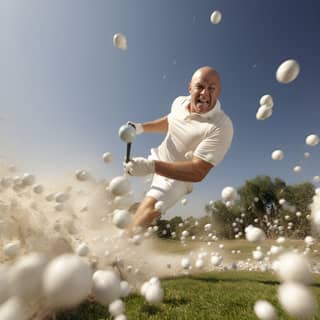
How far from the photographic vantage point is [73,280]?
45.5 inches

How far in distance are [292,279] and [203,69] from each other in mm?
3881

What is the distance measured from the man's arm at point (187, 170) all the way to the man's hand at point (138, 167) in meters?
0.33

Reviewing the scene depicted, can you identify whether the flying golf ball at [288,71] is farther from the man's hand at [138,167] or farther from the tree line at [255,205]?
the tree line at [255,205]

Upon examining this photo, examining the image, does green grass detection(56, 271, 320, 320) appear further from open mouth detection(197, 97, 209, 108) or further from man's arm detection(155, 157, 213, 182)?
open mouth detection(197, 97, 209, 108)

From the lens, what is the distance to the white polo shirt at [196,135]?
15.2ft

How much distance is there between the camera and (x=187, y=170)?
4.48 meters

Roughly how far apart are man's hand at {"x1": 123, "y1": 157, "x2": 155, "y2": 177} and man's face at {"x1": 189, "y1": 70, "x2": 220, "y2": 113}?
5.21ft

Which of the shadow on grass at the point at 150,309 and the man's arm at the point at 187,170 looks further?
the man's arm at the point at 187,170

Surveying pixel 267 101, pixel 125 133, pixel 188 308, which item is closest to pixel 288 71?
pixel 267 101

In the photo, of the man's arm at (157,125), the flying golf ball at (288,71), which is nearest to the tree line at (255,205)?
the man's arm at (157,125)

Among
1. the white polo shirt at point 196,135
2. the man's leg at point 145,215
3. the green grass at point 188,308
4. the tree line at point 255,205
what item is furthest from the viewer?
the tree line at point 255,205

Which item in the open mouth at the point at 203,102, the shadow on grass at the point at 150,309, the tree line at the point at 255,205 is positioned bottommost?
the shadow on grass at the point at 150,309

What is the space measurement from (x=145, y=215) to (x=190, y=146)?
1488 mm

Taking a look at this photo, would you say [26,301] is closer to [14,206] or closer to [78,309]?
[78,309]
